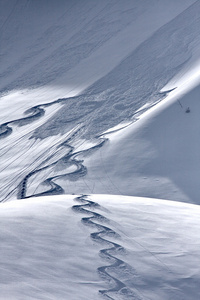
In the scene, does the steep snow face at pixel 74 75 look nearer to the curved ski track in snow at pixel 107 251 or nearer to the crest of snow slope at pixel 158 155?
the crest of snow slope at pixel 158 155

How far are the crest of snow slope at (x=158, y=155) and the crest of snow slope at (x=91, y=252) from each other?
1.59 meters

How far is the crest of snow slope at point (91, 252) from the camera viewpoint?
10.7ft

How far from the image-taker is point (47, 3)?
1358 cm

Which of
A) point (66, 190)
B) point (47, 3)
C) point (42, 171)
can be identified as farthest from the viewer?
point (47, 3)

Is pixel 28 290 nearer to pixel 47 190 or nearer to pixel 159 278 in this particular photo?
pixel 159 278

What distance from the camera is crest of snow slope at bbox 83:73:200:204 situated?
6250 mm

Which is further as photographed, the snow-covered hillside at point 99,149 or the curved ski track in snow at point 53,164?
the curved ski track in snow at point 53,164

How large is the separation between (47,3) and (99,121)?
251 inches

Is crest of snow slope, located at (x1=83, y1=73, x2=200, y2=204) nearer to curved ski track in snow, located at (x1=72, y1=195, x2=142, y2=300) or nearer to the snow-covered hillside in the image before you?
the snow-covered hillside

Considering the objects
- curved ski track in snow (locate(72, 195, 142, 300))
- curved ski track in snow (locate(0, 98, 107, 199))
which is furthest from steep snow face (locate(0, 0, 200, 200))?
curved ski track in snow (locate(72, 195, 142, 300))

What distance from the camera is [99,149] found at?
23.6 feet

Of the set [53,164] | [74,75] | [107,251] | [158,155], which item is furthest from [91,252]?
[74,75]

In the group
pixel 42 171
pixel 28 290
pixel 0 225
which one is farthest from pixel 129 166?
pixel 28 290

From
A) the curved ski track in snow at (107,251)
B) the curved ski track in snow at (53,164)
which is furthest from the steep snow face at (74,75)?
the curved ski track in snow at (107,251)
